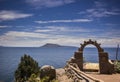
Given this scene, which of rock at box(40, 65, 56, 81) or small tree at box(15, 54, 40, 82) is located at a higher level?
rock at box(40, 65, 56, 81)

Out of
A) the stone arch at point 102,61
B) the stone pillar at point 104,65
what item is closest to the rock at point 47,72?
the stone arch at point 102,61

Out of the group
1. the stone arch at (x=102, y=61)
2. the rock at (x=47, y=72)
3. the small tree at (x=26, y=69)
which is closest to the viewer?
the rock at (x=47, y=72)

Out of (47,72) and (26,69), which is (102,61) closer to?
(47,72)

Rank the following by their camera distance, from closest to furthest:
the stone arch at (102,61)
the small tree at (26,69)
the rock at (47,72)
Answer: the rock at (47,72)
the stone arch at (102,61)
the small tree at (26,69)

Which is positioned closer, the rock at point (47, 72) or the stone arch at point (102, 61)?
the rock at point (47, 72)

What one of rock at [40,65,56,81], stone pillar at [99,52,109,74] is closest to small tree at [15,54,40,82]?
stone pillar at [99,52,109,74]

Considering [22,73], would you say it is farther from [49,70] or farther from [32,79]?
[32,79]

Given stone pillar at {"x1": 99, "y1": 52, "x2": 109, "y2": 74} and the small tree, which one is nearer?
stone pillar at {"x1": 99, "y1": 52, "x2": 109, "y2": 74}

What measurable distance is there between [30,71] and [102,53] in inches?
499

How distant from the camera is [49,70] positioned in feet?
71.9

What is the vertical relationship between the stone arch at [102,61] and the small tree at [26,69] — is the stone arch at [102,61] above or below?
above

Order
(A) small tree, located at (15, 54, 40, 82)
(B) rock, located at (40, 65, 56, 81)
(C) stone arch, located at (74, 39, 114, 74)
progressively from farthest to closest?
(A) small tree, located at (15, 54, 40, 82) → (C) stone arch, located at (74, 39, 114, 74) → (B) rock, located at (40, 65, 56, 81)

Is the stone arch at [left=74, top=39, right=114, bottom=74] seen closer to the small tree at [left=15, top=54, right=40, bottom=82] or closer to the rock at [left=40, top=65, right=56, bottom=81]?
the small tree at [left=15, top=54, right=40, bottom=82]

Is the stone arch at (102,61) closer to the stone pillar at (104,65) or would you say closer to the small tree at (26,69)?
the stone pillar at (104,65)
